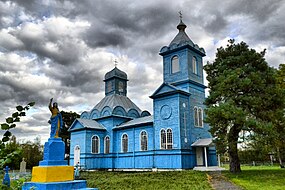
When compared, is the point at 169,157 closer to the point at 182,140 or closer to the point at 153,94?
the point at 182,140

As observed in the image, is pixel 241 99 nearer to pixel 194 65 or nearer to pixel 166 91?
pixel 166 91

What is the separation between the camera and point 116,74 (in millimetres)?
31500

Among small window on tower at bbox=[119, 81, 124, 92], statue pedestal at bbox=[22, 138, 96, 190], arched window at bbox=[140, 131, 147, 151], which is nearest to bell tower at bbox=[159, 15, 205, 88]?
arched window at bbox=[140, 131, 147, 151]

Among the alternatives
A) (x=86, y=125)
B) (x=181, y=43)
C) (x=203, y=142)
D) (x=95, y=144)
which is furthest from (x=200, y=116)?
(x=86, y=125)

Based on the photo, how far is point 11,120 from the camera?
5.88 ft

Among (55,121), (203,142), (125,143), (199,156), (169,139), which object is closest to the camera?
(55,121)

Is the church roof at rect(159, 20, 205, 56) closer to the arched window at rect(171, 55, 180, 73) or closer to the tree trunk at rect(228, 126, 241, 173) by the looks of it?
the arched window at rect(171, 55, 180, 73)

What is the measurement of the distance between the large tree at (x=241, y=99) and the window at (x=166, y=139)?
15.2 feet

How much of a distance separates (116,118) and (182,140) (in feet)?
28.9

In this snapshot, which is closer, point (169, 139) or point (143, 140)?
point (169, 139)

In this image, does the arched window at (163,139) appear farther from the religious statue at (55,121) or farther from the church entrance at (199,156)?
the religious statue at (55,121)

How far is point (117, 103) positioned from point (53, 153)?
63.9ft

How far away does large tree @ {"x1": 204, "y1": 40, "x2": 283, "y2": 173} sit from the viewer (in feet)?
51.2

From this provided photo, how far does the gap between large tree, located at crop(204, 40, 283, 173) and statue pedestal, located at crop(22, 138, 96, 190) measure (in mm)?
9488
